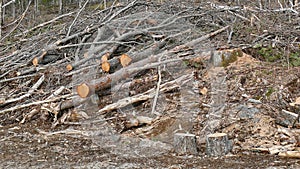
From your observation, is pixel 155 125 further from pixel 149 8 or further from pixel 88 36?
pixel 149 8

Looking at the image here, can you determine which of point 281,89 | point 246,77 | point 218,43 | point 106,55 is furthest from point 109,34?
point 281,89

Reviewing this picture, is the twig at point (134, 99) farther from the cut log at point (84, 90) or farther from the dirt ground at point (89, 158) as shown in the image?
the dirt ground at point (89, 158)

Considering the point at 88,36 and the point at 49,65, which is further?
the point at 88,36

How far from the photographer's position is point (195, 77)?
6215 millimetres

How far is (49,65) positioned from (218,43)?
321 cm

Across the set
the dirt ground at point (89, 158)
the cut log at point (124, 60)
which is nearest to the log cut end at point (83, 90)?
the dirt ground at point (89, 158)

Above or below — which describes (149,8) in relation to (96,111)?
above

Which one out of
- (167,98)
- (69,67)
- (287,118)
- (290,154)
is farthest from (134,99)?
(290,154)

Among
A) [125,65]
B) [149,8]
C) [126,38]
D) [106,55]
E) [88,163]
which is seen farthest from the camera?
[149,8]

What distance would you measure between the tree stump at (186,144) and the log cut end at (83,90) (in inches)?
72.3

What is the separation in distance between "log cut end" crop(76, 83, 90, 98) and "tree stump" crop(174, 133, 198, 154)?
72.3 inches

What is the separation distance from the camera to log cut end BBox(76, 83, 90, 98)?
5.71m

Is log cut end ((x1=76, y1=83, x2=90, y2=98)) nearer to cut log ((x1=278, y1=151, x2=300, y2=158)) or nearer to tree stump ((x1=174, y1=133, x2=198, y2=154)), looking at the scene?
tree stump ((x1=174, y1=133, x2=198, y2=154))

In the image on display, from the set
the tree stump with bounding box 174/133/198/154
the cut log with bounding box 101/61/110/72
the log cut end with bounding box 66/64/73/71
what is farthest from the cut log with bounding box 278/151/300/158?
the log cut end with bounding box 66/64/73/71
